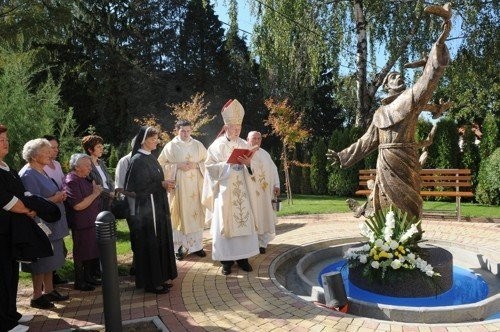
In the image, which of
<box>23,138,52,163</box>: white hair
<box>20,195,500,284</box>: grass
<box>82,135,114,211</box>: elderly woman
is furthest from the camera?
<box>20,195,500,284</box>: grass

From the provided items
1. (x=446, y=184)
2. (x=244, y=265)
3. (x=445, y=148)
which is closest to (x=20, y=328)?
(x=244, y=265)

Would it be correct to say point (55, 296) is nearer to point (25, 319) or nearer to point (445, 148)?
point (25, 319)

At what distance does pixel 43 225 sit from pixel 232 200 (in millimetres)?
2354

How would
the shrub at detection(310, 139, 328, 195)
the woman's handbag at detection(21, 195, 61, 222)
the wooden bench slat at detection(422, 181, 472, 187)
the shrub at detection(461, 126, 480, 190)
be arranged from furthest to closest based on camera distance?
the shrub at detection(310, 139, 328, 195) < the shrub at detection(461, 126, 480, 190) < the wooden bench slat at detection(422, 181, 472, 187) < the woman's handbag at detection(21, 195, 61, 222)

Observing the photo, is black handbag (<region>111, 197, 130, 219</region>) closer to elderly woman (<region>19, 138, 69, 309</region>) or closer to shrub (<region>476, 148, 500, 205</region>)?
elderly woman (<region>19, 138, 69, 309</region>)

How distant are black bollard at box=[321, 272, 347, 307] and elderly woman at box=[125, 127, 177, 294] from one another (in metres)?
1.90

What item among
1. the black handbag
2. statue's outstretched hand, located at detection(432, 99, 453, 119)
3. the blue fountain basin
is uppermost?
statue's outstretched hand, located at detection(432, 99, 453, 119)

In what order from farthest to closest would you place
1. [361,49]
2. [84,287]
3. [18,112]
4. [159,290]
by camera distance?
[361,49] → [18,112] → [84,287] → [159,290]

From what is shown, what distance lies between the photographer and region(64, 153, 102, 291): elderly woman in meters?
4.93

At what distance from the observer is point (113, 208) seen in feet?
16.4

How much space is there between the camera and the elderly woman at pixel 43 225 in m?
4.42

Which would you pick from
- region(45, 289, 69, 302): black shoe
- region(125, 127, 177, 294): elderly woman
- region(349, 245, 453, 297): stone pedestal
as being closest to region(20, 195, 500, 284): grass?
region(45, 289, 69, 302): black shoe

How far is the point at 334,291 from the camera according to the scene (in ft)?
14.0

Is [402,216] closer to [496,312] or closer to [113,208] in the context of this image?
[496,312]
